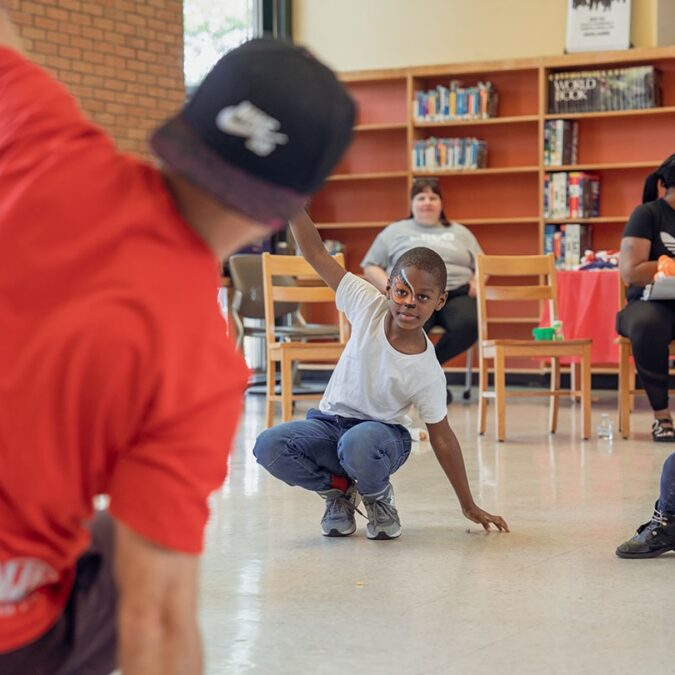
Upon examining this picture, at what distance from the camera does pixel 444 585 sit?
8.24ft

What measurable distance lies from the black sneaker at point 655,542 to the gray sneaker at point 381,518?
586 mm

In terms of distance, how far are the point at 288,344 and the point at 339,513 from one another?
2.23 metres

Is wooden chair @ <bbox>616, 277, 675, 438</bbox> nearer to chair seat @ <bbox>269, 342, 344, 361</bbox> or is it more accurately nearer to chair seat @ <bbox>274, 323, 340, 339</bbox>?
chair seat @ <bbox>269, 342, 344, 361</bbox>

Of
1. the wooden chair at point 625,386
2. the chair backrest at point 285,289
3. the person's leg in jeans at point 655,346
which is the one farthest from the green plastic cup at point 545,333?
the chair backrest at point 285,289

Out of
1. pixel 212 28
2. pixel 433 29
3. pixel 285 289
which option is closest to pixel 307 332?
pixel 285 289

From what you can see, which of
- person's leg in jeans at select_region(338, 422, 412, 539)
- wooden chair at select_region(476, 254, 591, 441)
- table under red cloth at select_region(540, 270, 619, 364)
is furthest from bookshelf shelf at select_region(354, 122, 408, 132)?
person's leg in jeans at select_region(338, 422, 412, 539)

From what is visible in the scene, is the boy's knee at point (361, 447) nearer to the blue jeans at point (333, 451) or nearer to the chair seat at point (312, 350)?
the blue jeans at point (333, 451)

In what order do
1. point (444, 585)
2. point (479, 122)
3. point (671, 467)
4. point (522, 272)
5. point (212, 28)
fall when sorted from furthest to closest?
1. point (212, 28)
2. point (479, 122)
3. point (522, 272)
4. point (671, 467)
5. point (444, 585)

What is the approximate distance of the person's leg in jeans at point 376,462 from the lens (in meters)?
2.88

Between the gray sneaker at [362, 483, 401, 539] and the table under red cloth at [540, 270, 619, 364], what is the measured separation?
3320 millimetres

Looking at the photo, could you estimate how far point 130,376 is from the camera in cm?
79

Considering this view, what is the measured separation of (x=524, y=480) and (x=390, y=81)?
5.08 m

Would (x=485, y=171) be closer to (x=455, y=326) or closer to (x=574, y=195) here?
(x=574, y=195)

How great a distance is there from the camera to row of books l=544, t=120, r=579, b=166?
25.8ft
